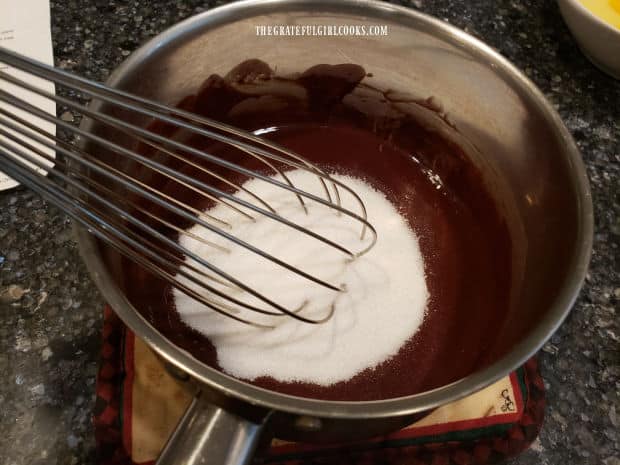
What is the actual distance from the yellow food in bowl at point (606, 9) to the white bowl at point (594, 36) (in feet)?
0.09

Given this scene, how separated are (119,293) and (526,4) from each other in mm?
877

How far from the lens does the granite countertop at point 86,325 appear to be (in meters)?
0.53

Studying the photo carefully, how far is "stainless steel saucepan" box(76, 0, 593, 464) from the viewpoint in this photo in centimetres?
36

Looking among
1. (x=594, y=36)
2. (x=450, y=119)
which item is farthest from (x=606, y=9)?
(x=450, y=119)

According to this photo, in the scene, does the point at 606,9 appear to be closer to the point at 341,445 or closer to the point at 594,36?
the point at 594,36

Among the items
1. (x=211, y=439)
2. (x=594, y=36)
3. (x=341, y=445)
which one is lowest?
(x=341, y=445)

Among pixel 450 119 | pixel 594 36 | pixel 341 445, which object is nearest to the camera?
pixel 341 445

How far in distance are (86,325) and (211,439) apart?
28cm

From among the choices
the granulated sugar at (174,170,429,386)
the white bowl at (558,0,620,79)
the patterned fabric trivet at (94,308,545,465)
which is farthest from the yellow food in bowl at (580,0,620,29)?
the patterned fabric trivet at (94,308,545,465)

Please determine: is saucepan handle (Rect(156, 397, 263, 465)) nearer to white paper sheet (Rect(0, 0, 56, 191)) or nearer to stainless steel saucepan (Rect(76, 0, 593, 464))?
stainless steel saucepan (Rect(76, 0, 593, 464))

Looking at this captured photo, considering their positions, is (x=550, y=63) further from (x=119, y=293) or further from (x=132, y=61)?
(x=119, y=293)

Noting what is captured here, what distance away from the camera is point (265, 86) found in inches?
25.9

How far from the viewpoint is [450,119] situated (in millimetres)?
632

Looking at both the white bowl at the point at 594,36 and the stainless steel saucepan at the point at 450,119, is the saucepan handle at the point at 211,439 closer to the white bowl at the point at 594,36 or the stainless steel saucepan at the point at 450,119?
the stainless steel saucepan at the point at 450,119
